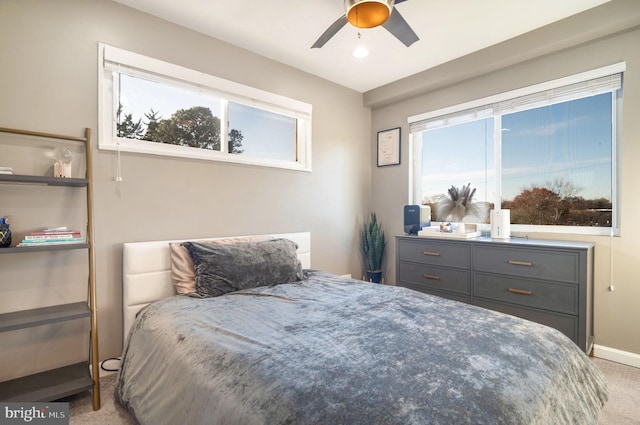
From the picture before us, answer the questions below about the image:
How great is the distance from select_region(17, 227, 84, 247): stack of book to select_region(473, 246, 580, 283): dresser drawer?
2984mm

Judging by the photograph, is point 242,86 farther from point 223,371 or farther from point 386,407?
point 386,407

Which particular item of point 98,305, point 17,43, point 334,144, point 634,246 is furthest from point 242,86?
point 634,246

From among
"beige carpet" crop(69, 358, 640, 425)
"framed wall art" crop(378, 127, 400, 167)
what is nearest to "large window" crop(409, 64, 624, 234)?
"framed wall art" crop(378, 127, 400, 167)

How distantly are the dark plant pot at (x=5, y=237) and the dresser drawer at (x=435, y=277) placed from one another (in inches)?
120

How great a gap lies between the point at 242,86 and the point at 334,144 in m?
1.26

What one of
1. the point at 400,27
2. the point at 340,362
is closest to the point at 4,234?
the point at 340,362

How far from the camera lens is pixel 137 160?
7.57 feet

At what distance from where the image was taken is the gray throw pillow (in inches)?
84.0

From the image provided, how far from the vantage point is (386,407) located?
2.86 feet

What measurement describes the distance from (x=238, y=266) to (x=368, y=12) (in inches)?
72.1

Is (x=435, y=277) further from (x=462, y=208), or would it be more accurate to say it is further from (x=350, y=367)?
(x=350, y=367)

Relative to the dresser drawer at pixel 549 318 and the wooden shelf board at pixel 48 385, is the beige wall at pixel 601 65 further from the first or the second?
the wooden shelf board at pixel 48 385

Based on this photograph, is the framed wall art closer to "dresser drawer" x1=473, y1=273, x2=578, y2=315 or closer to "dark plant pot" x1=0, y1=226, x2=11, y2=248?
"dresser drawer" x1=473, y1=273, x2=578, y2=315

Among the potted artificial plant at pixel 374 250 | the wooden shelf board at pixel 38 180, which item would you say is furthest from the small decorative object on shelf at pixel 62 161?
the potted artificial plant at pixel 374 250
